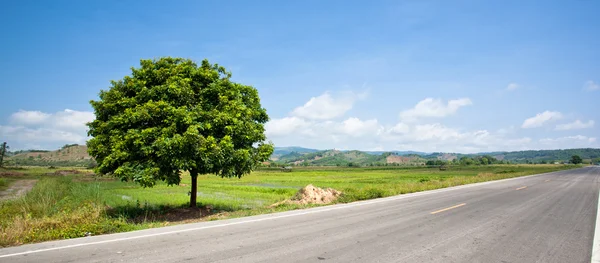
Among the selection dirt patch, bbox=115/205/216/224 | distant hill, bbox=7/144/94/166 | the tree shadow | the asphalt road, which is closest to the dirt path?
the tree shadow

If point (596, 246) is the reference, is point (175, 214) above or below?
below

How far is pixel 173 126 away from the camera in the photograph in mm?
12492

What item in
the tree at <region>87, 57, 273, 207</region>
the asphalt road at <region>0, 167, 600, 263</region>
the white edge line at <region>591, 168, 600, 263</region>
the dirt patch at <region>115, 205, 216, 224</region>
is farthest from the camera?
the dirt patch at <region>115, 205, 216, 224</region>

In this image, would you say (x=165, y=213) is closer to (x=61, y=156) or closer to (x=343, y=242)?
(x=343, y=242)

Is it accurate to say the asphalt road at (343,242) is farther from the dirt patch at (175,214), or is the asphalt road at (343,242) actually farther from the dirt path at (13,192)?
the dirt path at (13,192)

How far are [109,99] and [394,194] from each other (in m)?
16.1

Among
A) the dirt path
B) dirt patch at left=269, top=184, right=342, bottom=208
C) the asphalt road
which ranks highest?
the asphalt road

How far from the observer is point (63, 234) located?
24.0 feet

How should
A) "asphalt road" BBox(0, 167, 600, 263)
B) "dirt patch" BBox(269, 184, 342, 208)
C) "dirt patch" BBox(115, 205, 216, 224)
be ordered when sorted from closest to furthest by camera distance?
1. "asphalt road" BBox(0, 167, 600, 263)
2. "dirt patch" BBox(115, 205, 216, 224)
3. "dirt patch" BBox(269, 184, 342, 208)

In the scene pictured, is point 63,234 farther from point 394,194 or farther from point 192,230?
point 394,194

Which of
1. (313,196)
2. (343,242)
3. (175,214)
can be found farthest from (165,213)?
(343,242)

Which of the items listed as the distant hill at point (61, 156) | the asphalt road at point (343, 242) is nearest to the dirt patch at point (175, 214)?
the asphalt road at point (343, 242)

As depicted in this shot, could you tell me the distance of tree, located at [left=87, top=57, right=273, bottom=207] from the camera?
40.8 feet

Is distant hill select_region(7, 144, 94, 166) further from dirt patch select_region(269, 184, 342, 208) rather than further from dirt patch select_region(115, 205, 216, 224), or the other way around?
dirt patch select_region(269, 184, 342, 208)
